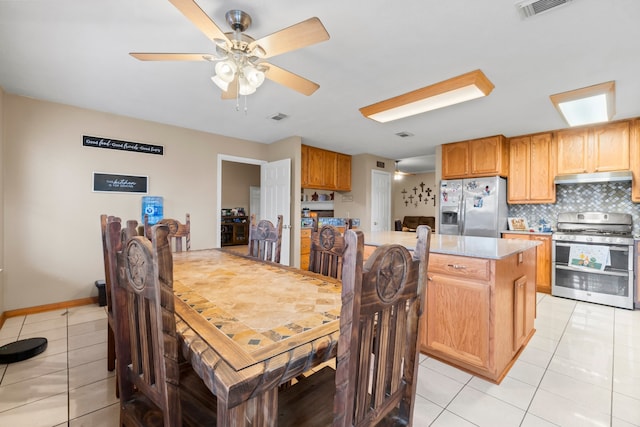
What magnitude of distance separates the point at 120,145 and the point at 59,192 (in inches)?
34.6

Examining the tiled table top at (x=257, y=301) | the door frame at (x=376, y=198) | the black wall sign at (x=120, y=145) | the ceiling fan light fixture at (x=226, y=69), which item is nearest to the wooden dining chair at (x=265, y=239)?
the tiled table top at (x=257, y=301)

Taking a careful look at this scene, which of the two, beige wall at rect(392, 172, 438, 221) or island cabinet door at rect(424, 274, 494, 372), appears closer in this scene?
island cabinet door at rect(424, 274, 494, 372)

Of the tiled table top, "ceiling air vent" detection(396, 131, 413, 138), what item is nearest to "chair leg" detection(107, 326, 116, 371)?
the tiled table top

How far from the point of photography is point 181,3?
134 cm

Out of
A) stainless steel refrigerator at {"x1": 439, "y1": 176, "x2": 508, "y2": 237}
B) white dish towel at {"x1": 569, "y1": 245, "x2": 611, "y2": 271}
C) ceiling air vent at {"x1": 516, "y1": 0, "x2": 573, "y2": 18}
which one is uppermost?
ceiling air vent at {"x1": 516, "y1": 0, "x2": 573, "y2": 18}

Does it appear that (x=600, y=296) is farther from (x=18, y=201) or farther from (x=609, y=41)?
(x=18, y=201)

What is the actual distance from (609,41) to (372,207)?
13.9 ft

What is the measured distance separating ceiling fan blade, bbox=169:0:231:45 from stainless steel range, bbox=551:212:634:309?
15.7ft

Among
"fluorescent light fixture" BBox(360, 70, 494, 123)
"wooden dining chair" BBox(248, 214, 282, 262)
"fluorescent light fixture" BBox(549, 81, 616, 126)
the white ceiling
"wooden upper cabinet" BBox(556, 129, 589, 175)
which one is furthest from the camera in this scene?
"wooden upper cabinet" BBox(556, 129, 589, 175)

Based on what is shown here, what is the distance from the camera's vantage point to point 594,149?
3924 mm

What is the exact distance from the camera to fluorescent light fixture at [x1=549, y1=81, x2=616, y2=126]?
108 inches

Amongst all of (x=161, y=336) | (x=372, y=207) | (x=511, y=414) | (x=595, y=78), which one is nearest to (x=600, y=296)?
(x=595, y=78)

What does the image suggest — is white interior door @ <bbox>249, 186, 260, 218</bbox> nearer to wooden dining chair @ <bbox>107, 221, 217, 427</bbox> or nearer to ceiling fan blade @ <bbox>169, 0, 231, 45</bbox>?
ceiling fan blade @ <bbox>169, 0, 231, 45</bbox>

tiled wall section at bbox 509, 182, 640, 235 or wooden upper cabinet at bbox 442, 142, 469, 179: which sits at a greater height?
wooden upper cabinet at bbox 442, 142, 469, 179
